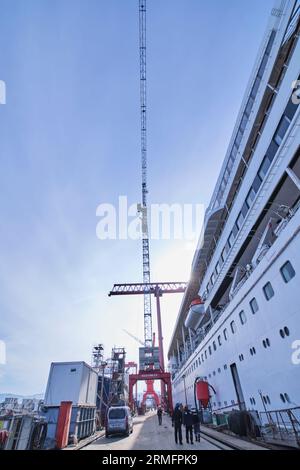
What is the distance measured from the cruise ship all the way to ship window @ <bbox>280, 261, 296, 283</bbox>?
44 mm

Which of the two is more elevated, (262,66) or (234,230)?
(262,66)

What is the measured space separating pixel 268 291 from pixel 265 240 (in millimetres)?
2873

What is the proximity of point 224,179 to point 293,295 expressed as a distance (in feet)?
40.0

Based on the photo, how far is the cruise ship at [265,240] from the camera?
30.3 feet

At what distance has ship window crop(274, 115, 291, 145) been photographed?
33.8 feet

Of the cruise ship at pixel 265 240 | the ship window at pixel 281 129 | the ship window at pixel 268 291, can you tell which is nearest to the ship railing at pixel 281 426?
the cruise ship at pixel 265 240

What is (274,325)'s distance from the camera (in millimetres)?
9984

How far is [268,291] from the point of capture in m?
10.8

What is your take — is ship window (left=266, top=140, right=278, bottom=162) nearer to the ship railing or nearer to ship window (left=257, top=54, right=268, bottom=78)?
ship window (left=257, top=54, right=268, bottom=78)

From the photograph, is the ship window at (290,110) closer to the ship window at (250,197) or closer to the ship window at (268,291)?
the ship window at (250,197)

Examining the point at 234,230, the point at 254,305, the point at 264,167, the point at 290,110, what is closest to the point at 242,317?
the point at 254,305

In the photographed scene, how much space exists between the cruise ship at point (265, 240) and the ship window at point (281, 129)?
44mm

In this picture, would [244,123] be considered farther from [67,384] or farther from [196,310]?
[67,384]
